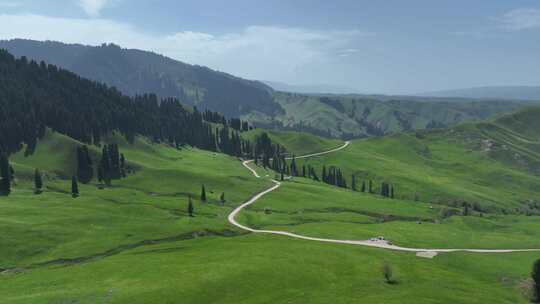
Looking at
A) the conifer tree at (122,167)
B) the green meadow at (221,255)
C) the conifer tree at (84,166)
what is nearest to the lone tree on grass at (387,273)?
the green meadow at (221,255)

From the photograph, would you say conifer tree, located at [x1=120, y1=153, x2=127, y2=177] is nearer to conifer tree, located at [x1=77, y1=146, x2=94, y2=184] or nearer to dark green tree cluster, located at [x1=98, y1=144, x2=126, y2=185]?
dark green tree cluster, located at [x1=98, y1=144, x2=126, y2=185]

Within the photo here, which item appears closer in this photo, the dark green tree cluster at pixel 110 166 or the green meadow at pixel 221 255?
the green meadow at pixel 221 255

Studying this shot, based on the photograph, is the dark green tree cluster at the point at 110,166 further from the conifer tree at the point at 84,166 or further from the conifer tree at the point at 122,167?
the conifer tree at the point at 84,166

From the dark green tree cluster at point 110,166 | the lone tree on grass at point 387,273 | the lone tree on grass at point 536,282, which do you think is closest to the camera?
the lone tree on grass at point 536,282

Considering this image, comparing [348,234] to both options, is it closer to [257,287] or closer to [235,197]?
[257,287]

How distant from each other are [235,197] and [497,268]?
4086 inches

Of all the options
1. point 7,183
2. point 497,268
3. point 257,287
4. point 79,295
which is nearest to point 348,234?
point 497,268

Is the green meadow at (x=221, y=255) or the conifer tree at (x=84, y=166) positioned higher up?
the conifer tree at (x=84, y=166)

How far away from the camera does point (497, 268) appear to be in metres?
92.2

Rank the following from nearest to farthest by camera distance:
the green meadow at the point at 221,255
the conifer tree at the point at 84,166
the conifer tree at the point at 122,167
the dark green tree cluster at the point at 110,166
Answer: the green meadow at the point at 221,255 < the conifer tree at the point at 84,166 < the dark green tree cluster at the point at 110,166 < the conifer tree at the point at 122,167

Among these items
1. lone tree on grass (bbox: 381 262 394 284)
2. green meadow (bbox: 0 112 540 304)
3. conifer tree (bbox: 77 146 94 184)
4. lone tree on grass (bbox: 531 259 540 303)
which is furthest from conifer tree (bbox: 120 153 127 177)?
lone tree on grass (bbox: 531 259 540 303)

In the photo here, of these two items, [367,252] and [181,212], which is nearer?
[367,252]

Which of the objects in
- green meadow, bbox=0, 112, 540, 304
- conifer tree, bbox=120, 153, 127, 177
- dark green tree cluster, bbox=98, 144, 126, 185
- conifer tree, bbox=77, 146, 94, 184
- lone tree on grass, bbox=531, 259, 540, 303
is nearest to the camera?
green meadow, bbox=0, 112, 540, 304

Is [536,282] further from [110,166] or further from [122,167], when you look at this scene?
[110,166]
